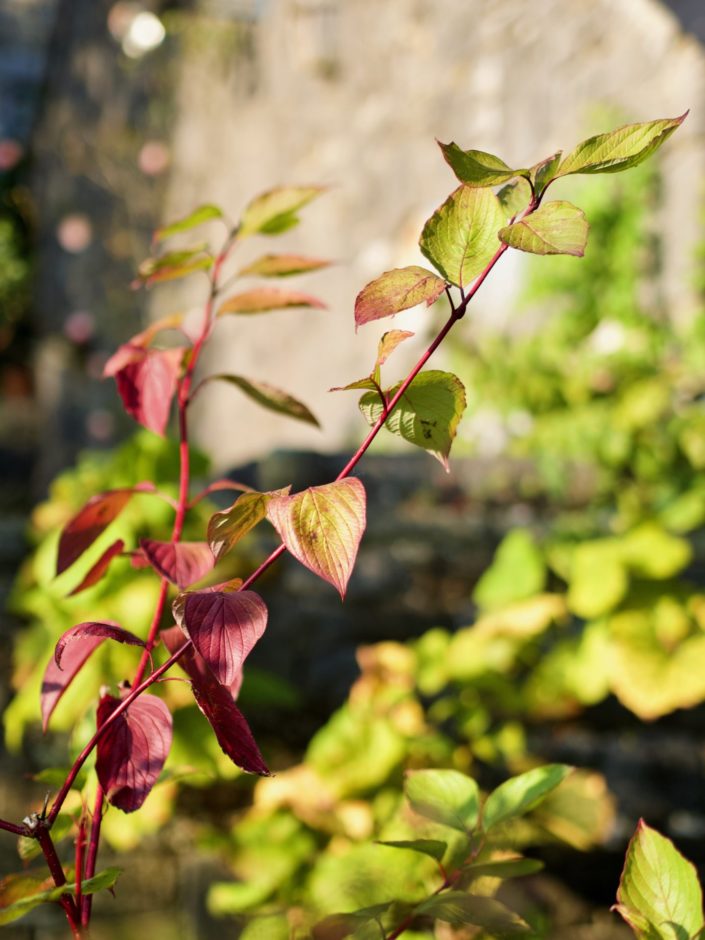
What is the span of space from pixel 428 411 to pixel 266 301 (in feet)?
0.85

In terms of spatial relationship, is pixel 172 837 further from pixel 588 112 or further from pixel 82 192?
pixel 82 192

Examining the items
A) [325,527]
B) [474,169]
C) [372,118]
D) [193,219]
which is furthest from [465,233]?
[372,118]

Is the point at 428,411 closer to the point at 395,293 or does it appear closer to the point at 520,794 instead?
the point at 395,293

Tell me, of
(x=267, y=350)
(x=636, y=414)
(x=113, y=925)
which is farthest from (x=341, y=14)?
(x=113, y=925)

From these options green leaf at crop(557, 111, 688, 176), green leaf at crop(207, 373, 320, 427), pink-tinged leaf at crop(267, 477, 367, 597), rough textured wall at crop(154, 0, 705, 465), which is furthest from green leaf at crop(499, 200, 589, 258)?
rough textured wall at crop(154, 0, 705, 465)

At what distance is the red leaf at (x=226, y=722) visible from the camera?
1.47 feet

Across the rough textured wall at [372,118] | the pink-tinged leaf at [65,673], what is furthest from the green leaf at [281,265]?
the rough textured wall at [372,118]

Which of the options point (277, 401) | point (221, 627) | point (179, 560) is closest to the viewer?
point (221, 627)

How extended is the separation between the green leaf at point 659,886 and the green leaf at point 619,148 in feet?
1.07

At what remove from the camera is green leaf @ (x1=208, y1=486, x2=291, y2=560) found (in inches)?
19.1

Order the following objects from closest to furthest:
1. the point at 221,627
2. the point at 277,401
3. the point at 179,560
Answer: the point at 221,627
the point at 179,560
the point at 277,401

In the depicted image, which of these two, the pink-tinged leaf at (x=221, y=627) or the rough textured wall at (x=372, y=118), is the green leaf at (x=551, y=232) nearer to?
the pink-tinged leaf at (x=221, y=627)

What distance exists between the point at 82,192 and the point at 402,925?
7746 millimetres

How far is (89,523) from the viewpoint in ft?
2.07
